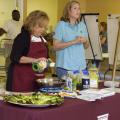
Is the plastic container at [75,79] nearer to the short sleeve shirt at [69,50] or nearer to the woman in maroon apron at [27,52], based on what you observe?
the woman in maroon apron at [27,52]

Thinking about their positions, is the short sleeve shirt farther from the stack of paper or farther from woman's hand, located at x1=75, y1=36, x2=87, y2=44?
the stack of paper

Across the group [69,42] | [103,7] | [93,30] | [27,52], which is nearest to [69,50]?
[69,42]

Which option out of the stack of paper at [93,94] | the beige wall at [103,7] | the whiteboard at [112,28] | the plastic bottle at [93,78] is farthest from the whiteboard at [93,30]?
the beige wall at [103,7]

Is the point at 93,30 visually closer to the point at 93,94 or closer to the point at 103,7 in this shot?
the point at 93,94

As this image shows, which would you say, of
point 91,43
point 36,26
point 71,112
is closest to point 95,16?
point 91,43

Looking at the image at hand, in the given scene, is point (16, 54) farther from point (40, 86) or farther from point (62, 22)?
point (62, 22)

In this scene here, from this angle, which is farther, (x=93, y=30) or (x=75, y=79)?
(x=93, y=30)

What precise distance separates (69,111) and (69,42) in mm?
1130

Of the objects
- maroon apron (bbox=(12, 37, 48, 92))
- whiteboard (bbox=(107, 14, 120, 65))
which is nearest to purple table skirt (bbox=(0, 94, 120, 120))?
maroon apron (bbox=(12, 37, 48, 92))

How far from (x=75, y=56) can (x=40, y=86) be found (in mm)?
772

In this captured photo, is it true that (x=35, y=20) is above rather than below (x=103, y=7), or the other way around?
below

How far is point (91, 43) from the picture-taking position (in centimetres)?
439

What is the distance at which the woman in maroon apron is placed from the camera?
106 inches

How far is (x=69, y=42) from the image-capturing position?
303cm
